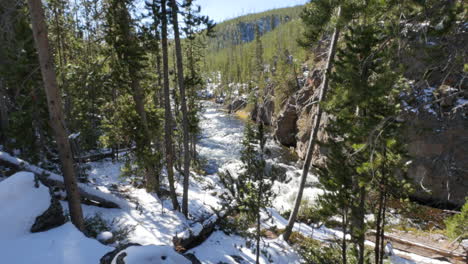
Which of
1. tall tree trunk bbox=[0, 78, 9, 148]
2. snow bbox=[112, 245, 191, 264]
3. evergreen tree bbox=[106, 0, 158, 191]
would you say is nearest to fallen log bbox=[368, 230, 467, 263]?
snow bbox=[112, 245, 191, 264]

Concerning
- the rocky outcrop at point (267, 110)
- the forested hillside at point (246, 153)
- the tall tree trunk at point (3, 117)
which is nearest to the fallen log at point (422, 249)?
the forested hillside at point (246, 153)

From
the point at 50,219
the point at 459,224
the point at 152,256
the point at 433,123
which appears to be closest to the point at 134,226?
the point at 50,219

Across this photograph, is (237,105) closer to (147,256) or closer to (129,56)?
(129,56)

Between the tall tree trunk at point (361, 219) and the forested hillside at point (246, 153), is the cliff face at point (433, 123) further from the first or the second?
the tall tree trunk at point (361, 219)

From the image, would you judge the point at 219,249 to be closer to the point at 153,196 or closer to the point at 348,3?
the point at 153,196

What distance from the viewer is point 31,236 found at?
17.2ft

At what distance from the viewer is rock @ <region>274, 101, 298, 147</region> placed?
3058 cm

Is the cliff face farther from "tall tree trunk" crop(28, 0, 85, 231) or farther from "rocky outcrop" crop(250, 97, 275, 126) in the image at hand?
"rocky outcrop" crop(250, 97, 275, 126)

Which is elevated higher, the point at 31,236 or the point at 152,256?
the point at 152,256

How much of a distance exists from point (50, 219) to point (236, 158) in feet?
67.9

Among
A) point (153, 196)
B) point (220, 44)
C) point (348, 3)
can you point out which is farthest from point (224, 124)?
point (220, 44)

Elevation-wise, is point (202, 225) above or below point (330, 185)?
below

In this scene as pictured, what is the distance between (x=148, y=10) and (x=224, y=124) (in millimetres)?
33350

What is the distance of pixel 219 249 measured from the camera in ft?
30.8
